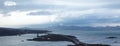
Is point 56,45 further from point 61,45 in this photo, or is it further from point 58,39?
point 58,39

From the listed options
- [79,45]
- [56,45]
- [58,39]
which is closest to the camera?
[79,45]

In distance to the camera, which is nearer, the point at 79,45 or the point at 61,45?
the point at 79,45

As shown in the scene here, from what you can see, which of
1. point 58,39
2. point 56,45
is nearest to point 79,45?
point 56,45

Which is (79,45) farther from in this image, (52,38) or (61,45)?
(52,38)

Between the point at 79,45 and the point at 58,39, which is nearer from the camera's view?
the point at 79,45

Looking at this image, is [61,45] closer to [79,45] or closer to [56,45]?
[56,45]

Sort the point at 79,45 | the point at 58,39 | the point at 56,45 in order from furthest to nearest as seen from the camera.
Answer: the point at 58,39
the point at 56,45
the point at 79,45

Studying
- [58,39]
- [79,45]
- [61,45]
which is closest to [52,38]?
[58,39]
